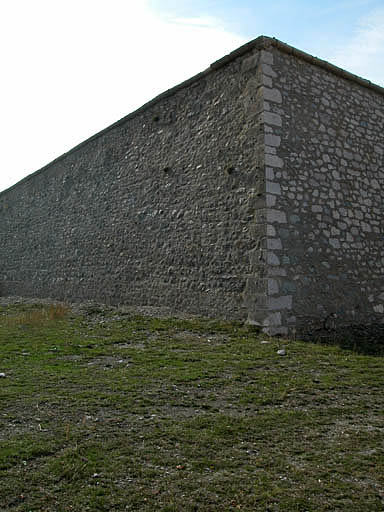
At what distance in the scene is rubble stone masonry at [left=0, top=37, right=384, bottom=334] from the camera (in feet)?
26.2

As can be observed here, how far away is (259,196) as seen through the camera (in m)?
7.98

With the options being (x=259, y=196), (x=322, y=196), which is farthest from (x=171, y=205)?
(x=322, y=196)

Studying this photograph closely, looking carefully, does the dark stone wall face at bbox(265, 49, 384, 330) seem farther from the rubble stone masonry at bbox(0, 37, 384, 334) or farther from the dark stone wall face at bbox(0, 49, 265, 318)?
the dark stone wall face at bbox(0, 49, 265, 318)

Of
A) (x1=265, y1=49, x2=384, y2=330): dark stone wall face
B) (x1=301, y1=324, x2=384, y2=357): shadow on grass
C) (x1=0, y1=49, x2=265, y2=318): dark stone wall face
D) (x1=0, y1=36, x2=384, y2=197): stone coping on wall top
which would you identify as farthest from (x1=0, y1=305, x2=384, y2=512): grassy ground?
(x1=0, y1=36, x2=384, y2=197): stone coping on wall top

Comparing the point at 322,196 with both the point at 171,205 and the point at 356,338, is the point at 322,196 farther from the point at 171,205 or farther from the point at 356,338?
the point at 171,205

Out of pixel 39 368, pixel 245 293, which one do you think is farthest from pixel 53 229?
pixel 39 368

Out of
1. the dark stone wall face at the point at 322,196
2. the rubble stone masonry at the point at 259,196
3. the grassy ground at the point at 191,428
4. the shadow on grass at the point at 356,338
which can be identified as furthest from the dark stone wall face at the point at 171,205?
the grassy ground at the point at 191,428

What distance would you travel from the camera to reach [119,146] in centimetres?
1216

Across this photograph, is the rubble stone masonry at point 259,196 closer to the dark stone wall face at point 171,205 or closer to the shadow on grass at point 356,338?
the dark stone wall face at point 171,205

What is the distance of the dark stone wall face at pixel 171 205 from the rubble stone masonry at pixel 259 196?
0.10 feet

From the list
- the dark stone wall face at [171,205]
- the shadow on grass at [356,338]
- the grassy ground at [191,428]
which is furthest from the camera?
the dark stone wall face at [171,205]

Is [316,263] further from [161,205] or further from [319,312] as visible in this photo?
[161,205]

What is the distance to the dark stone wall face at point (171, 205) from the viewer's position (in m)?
8.38

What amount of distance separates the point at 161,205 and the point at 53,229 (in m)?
6.16
